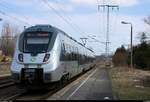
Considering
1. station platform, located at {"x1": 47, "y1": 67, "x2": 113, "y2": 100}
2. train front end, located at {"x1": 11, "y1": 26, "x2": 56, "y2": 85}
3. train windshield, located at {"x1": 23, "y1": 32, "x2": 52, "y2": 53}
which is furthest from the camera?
train windshield, located at {"x1": 23, "y1": 32, "x2": 52, "y2": 53}

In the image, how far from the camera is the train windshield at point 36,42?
73.5 feet

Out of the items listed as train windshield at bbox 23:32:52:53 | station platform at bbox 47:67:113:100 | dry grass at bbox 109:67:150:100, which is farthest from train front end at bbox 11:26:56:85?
dry grass at bbox 109:67:150:100

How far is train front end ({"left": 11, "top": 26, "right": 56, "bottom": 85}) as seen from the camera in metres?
21.6

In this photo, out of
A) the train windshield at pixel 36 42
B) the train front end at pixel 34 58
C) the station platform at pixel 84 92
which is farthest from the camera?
the train windshield at pixel 36 42

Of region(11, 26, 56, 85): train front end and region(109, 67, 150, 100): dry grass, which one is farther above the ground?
region(11, 26, 56, 85): train front end

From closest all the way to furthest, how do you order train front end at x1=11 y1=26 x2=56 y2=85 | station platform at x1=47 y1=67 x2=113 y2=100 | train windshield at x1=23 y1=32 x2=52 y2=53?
station platform at x1=47 y1=67 x2=113 y2=100
train front end at x1=11 y1=26 x2=56 y2=85
train windshield at x1=23 y1=32 x2=52 y2=53

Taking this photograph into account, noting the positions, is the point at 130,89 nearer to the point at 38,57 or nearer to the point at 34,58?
the point at 38,57

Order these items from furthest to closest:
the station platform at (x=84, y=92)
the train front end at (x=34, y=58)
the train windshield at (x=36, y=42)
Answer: the train windshield at (x=36, y=42) → the train front end at (x=34, y=58) → the station platform at (x=84, y=92)

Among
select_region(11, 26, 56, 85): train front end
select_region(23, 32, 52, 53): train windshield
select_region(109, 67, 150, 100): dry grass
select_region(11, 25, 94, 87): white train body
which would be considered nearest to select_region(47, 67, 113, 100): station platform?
select_region(109, 67, 150, 100): dry grass

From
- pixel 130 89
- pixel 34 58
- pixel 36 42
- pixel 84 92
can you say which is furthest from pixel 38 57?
pixel 130 89

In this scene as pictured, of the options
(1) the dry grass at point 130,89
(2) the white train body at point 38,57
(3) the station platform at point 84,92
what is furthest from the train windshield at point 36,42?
(1) the dry grass at point 130,89

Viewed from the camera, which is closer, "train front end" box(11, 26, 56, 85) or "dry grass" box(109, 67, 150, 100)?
"dry grass" box(109, 67, 150, 100)

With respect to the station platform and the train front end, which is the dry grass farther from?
the train front end

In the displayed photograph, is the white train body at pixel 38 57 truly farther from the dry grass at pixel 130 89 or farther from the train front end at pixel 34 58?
the dry grass at pixel 130 89
